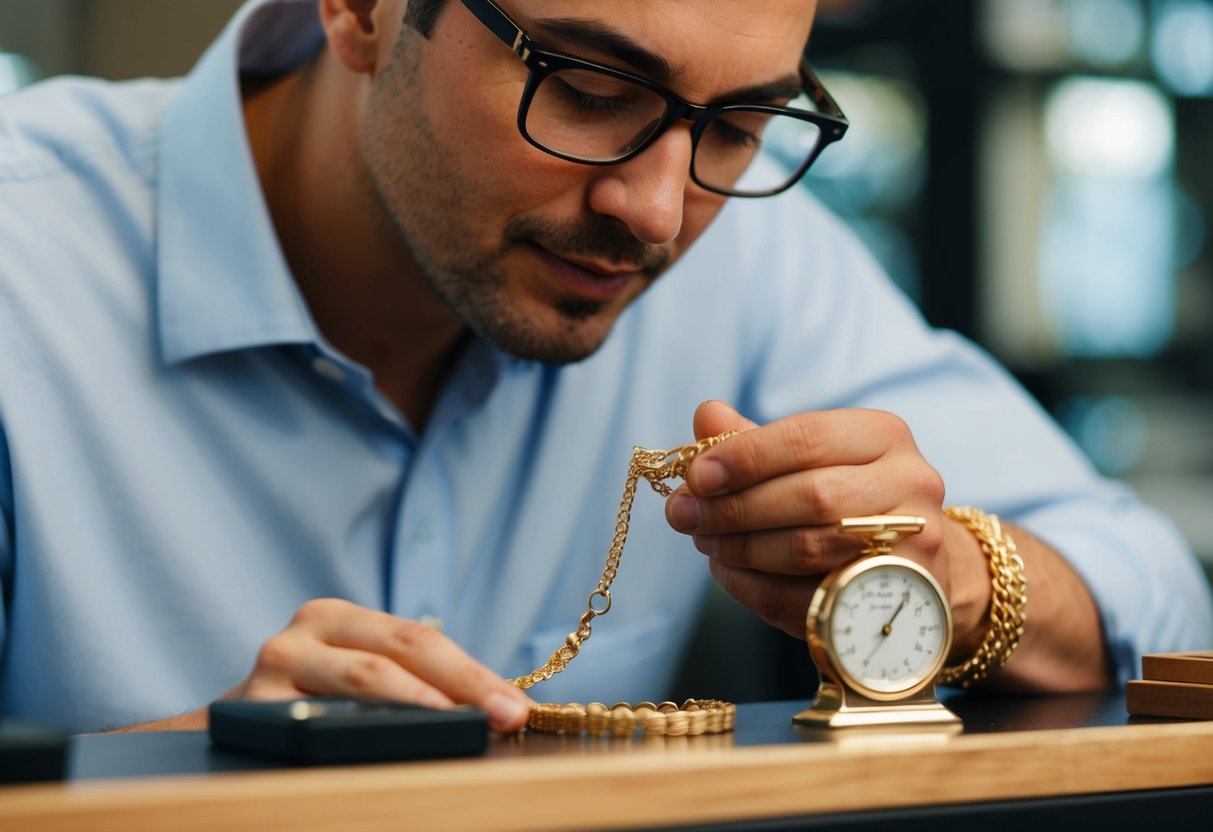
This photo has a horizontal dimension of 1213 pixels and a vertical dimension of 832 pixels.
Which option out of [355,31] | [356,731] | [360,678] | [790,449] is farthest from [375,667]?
[355,31]

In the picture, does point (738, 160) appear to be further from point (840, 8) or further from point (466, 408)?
point (840, 8)

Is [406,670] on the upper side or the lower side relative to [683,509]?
lower

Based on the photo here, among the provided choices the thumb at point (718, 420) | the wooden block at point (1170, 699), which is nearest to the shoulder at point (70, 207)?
the thumb at point (718, 420)

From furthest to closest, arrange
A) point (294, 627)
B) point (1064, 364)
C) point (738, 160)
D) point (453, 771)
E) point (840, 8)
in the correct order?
point (1064, 364), point (840, 8), point (738, 160), point (294, 627), point (453, 771)

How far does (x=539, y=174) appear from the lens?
1269mm

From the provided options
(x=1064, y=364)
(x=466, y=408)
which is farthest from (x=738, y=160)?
(x=1064, y=364)

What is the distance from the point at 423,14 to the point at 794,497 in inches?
25.1

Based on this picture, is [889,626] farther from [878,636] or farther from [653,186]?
[653,186]

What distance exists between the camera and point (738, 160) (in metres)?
1.39

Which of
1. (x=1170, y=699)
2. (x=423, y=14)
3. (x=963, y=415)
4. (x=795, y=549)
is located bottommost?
(x=1170, y=699)

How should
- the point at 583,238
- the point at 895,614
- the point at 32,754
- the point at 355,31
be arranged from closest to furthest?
the point at 32,754 → the point at 895,614 → the point at 583,238 → the point at 355,31

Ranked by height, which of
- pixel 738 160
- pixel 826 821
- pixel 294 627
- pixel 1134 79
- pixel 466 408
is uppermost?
pixel 1134 79

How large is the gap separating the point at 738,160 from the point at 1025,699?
593 mm

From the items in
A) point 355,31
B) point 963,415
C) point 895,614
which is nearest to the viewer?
point 895,614
